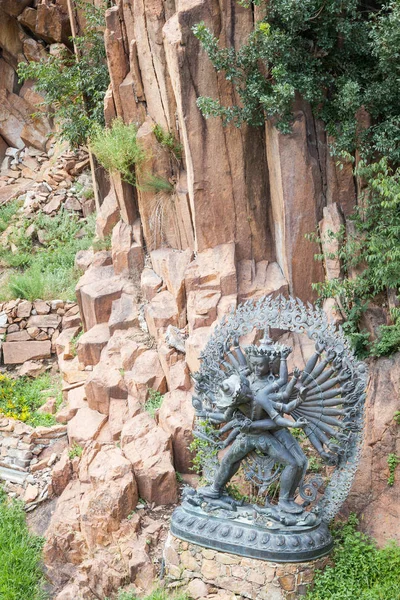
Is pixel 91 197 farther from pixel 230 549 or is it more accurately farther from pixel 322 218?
pixel 230 549

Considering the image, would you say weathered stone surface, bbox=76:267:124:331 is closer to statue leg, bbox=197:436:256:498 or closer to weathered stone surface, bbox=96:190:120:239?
weathered stone surface, bbox=96:190:120:239

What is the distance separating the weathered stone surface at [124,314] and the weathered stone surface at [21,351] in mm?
2184

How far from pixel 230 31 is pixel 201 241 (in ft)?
9.00

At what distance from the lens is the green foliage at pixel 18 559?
8539mm

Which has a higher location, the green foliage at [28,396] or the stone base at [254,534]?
the green foliage at [28,396]

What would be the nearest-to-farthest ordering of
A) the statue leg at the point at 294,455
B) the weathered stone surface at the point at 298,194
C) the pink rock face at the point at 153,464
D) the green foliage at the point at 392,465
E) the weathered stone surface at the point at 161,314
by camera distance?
the statue leg at the point at 294,455, the green foliage at the point at 392,465, the pink rock face at the point at 153,464, the weathered stone surface at the point at 298,194, the weathered stone surface at the point at 161,314

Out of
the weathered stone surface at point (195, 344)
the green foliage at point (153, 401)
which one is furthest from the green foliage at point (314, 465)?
the green foliage at point (153, 401)

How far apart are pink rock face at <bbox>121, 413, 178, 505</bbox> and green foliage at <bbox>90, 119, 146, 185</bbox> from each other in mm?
4200

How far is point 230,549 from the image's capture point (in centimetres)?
744

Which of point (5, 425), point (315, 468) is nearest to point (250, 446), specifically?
point (315, 468)

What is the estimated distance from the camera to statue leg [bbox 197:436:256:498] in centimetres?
764

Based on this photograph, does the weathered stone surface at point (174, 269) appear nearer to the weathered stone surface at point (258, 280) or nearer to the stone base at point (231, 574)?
the weathered stone surface at point (258, 280)

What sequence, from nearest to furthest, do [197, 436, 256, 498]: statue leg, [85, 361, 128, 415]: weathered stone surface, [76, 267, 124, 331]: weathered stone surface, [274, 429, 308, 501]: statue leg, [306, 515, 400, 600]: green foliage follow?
1. [306, 515, 400, 600]: green foliage
2. [274, 429, 308, 501]: statue leg
3. [197, 436, 256, 498]: statue leg
4. [85, 361, 128, 415]: weathered stone surface
5. [76, 267, 124, 331]: weathered stone surface

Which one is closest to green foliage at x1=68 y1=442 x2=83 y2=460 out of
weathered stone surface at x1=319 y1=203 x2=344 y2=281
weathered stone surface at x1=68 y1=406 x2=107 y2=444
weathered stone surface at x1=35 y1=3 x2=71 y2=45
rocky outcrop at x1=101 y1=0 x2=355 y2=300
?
weathered stone surface at x1=68 y1=406 x2=107 y2=444
